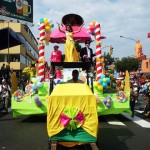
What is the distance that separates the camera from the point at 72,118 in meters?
6.25

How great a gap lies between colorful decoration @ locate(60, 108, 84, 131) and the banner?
160 ft

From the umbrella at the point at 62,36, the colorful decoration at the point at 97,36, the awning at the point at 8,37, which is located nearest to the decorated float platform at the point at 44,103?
the colorful decoration at the point at 97,36

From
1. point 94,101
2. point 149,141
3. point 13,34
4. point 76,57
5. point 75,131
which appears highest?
point 13,34

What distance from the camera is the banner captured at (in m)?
53.7

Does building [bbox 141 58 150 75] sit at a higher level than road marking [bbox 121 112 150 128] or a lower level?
higher

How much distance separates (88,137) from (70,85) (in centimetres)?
117

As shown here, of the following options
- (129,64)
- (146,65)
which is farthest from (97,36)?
(129,64)

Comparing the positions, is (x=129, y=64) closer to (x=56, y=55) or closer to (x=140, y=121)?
(x=56, y=55)

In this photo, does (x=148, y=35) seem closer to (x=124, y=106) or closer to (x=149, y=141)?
(x=124, y=106)

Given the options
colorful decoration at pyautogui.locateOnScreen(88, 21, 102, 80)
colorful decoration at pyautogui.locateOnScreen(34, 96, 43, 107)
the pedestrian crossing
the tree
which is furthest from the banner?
colorful decoration at pyautogui.locateOnScreen(34, 96, 43, 107)

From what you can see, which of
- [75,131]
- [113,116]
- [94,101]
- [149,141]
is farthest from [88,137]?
[113,116]

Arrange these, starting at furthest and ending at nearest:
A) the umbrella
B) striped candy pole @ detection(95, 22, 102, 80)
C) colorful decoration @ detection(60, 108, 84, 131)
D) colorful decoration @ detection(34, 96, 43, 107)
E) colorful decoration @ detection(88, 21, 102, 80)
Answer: the umbrella, colorful decoration @ detection(88, 21, 102, 80), striped candy pole @ detection(95, 22, 102, 80), colorful decoration @ detection(34, 96, 43, 107), colorful decoration @ detection(60, 108, 84, 131)

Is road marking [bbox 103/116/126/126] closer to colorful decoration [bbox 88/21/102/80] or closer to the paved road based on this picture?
the paved road

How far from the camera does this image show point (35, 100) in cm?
1095
